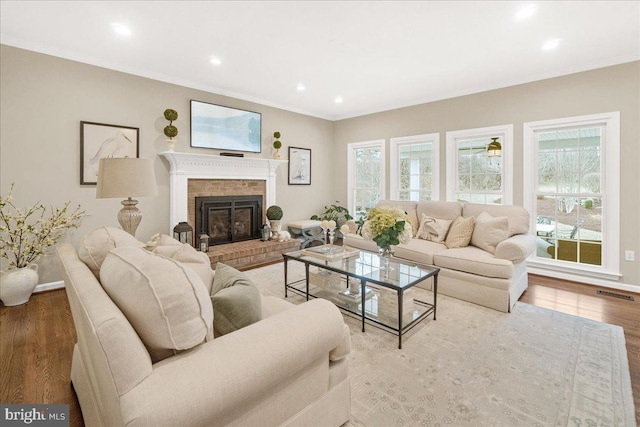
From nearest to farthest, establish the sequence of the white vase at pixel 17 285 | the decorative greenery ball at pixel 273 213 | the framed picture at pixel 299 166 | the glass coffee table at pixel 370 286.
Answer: the glass coffee table at pixel 370 286 < the white vase at pixel 17 285 < the decorative greenery ball at pixel 273 213 < the framed picture at pixel 299 166

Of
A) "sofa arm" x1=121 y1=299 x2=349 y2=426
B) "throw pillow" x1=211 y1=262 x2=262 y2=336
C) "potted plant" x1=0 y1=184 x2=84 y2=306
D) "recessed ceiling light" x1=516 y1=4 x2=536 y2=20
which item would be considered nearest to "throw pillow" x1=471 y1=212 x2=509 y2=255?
"recessed ceiling light" x1=516 y1=4 x2=536 y2=20

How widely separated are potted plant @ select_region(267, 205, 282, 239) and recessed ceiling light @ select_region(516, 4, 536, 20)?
12.9 ft

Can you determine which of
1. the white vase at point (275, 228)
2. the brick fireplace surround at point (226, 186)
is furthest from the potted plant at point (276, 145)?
the white vase at point (275, 228)

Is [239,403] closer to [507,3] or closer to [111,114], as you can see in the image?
[507,3]

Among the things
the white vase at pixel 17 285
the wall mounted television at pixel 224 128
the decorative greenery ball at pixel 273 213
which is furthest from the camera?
the decorative greenery ball at pixel 273 213

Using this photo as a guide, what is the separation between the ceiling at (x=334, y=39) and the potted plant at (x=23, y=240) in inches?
69.2

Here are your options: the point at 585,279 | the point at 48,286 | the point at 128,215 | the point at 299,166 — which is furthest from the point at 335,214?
the point at 48,286

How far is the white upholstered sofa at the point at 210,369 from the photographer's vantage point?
88 centimetres

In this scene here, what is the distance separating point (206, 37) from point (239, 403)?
332cm

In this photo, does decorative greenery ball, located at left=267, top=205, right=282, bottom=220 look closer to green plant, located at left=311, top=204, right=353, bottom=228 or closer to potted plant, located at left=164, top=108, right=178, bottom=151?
green plant, located at left=311, top=204, right=353, bottom=228

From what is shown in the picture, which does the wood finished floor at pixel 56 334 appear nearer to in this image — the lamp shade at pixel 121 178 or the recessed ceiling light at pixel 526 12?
the lamp shade at pixel 121 178

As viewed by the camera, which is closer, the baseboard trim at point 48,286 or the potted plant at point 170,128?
the baseboard trim at point 48,286

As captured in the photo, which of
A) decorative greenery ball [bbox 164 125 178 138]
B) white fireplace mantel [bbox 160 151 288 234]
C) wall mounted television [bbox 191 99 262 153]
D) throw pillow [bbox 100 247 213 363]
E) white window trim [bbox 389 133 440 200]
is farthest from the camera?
white window trim [bbox 389 133 440 200]

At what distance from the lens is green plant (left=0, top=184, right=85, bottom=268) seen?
3.09 meters
